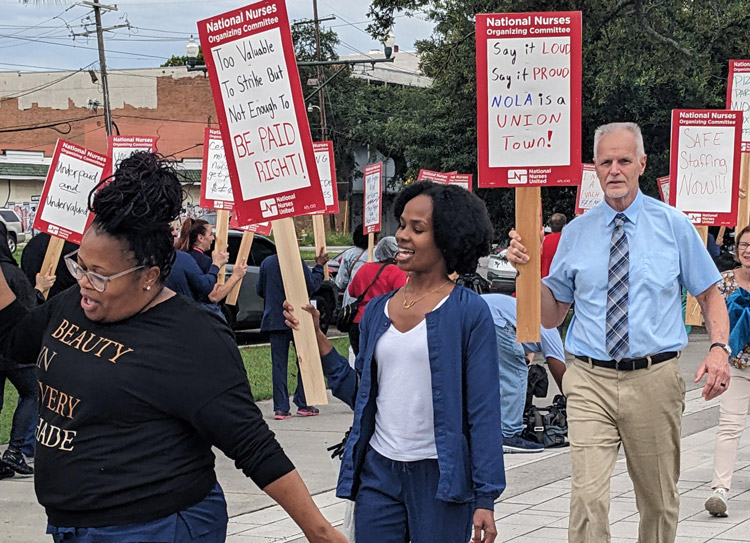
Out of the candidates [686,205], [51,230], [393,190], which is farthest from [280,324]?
[393,190]

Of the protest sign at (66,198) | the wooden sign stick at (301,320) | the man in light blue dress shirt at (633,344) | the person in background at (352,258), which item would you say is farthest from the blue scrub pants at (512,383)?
the man in light blue dress shirt at (633,344)

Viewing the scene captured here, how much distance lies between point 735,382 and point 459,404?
4146 mm

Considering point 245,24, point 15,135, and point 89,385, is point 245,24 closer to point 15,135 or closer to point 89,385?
point 89,385

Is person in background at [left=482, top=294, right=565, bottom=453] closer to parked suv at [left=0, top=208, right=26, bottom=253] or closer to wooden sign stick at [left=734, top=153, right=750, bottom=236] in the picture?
wooden sign stick at [left=734, top=153, right=750, bottom=236]

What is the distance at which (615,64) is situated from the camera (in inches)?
820

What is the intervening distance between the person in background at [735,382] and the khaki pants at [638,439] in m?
2.16

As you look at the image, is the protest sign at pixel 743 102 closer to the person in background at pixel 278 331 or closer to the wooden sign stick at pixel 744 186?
the wooden sign stick at pixel 744 186

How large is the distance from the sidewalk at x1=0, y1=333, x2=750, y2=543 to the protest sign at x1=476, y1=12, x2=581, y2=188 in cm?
231

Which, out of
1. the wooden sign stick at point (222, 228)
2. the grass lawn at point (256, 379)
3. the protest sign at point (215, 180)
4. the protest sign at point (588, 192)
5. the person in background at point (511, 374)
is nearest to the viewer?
A: the person in background at point (511, 374)

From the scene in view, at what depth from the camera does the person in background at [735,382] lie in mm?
7254

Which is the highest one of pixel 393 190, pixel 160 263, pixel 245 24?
pixel 245 24

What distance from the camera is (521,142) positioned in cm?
555

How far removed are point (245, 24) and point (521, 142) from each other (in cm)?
163

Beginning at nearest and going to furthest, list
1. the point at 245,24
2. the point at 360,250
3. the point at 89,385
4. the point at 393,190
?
1. the point at 89,385
2. the point at 245,24
3. the point at 360,250
4. the point at 393,190
